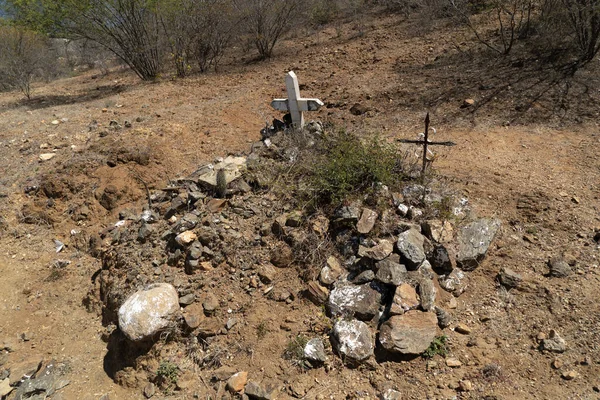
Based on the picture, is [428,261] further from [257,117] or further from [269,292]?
[257,117]

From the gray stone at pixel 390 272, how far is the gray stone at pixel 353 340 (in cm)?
39

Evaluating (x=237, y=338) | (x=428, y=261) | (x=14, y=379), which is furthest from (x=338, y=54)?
(x=14, y=379)

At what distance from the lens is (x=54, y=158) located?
5.76 meters

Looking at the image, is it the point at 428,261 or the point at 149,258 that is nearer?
the point at 428,261

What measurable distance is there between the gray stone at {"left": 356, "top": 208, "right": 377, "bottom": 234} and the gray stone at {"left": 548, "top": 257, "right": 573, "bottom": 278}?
152cm

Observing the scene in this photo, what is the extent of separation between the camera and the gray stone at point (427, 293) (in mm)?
3078

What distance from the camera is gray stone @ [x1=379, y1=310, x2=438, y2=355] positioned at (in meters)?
2.88

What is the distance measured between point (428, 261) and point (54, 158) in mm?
5335

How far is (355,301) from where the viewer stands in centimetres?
316

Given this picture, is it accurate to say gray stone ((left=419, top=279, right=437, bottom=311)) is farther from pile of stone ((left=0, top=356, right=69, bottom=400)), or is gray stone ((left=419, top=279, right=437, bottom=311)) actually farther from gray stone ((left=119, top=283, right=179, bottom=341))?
pile of stone ((left=0, top=356, right=69, bottom=400))

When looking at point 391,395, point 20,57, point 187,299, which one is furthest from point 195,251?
point 20,57

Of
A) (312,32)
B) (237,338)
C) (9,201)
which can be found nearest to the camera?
(237,338)

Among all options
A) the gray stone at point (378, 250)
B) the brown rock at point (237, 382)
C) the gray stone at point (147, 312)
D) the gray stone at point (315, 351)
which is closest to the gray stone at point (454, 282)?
the gray stone at point (378, 250)

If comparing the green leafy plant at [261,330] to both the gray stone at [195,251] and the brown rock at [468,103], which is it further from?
the brown rock at [468,103]
